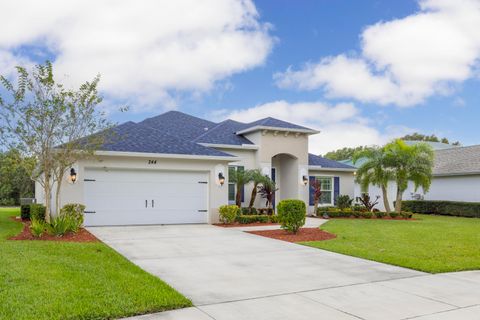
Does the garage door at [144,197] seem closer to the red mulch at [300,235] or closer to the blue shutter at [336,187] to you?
the red mulch at [300,235]

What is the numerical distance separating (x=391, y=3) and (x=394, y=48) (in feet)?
7.12

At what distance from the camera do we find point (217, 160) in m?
17.9

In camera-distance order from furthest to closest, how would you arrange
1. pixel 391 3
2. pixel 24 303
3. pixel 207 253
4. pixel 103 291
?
1. pixel 391 3
2. pixel 207 253
3. pixel 103 291
4. pixel 24 303

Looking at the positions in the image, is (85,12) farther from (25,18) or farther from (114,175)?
(114,175)

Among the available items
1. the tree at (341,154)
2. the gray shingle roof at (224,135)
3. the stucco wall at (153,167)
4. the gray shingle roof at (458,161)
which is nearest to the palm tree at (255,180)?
the gray shingle roof at (224,135)

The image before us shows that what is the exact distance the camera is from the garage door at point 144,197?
16.1 m

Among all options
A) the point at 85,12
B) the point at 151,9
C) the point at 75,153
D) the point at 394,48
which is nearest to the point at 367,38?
the point at 394,48

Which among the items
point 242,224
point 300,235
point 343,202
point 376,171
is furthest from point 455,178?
point 300,235

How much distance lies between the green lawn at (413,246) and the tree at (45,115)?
8226mm

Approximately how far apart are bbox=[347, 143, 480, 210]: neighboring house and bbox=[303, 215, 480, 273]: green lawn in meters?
11.1

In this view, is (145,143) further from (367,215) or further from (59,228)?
(367,215)

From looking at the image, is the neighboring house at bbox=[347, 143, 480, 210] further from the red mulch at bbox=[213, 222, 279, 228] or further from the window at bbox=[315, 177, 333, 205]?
the red mulch at bbox=[213, 222, 279, 228]

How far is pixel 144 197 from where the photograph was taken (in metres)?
16.8

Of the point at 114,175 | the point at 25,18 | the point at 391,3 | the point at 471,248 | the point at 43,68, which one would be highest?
the point at 391,3
